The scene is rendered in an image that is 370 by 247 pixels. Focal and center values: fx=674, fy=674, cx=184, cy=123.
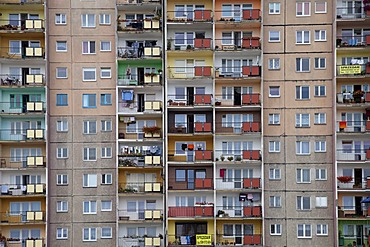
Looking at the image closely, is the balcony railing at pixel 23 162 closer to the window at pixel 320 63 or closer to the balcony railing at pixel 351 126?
the window at pixel 320 63

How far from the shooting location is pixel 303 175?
185 ft

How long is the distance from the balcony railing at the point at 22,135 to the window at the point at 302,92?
21.5 m

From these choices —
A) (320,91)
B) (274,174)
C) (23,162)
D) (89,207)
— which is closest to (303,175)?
(274,174)

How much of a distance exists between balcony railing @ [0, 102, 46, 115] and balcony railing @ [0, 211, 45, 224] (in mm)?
8460

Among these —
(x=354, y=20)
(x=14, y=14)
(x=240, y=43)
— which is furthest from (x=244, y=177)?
(x=14, y=14)

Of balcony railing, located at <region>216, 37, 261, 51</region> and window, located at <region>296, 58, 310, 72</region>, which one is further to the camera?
window, located at <region>296, 58, 310, 72</region>

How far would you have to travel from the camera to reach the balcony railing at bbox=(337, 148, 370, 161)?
56.2 metres

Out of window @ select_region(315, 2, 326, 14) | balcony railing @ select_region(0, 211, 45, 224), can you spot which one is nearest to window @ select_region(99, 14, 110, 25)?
balcony railing @ select_region(0, 211, 45, 224)

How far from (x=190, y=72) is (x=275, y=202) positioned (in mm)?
13116

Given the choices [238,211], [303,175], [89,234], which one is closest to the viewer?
[238,211]

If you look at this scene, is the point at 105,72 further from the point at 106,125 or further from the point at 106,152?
the point at 106,152

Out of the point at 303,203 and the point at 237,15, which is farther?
the point at 237,15

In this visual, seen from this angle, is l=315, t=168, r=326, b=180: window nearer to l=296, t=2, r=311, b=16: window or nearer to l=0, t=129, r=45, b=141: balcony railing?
l=296, t=2, r=311, b=16: window

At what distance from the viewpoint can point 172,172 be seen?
186 feet
